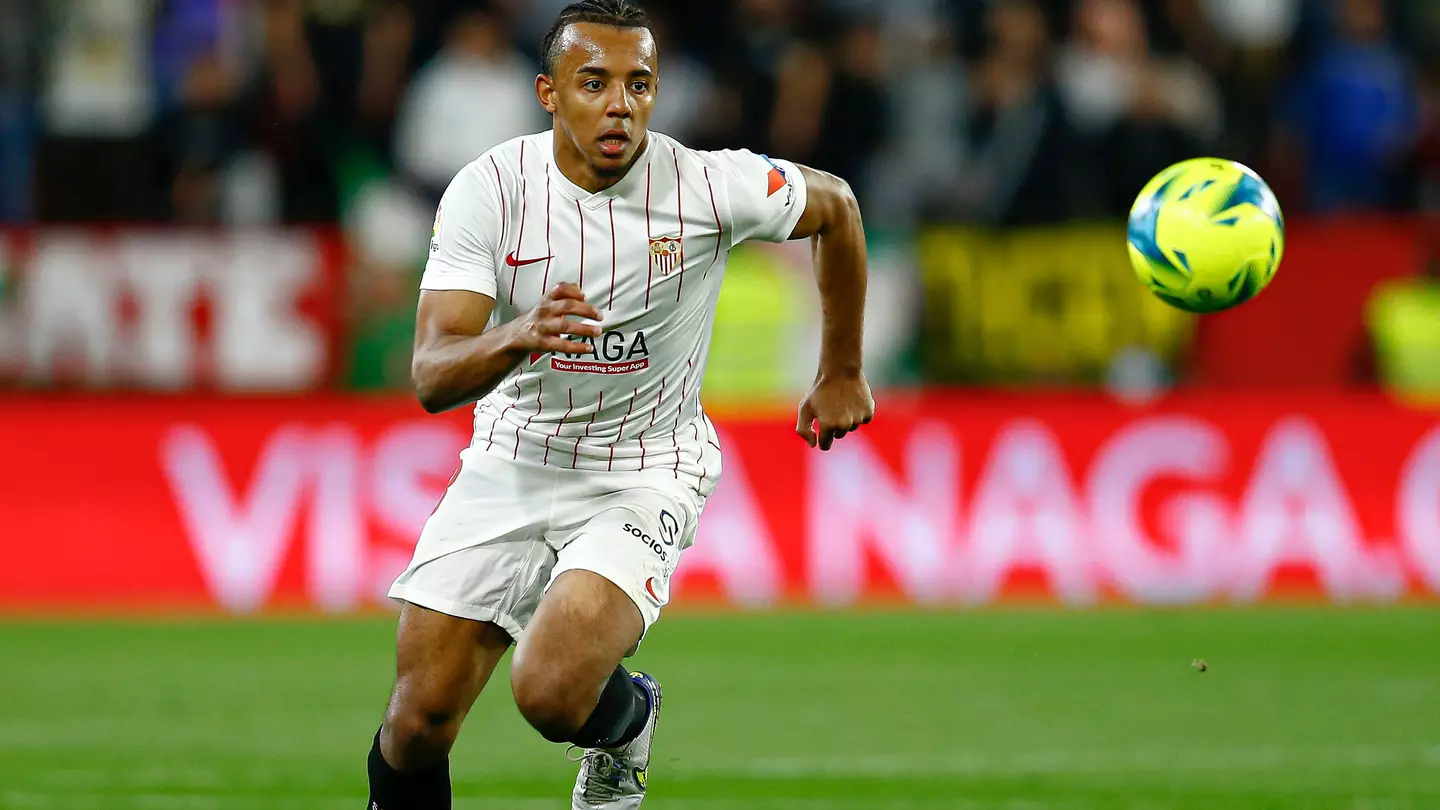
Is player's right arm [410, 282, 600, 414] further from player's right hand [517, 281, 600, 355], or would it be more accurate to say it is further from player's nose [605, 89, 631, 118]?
player's nose [605, 89, 631, 118]

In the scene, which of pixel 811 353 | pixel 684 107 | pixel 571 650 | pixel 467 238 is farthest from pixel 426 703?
pixel 684 107

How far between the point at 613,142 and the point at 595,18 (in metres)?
0.34

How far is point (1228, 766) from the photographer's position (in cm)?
757

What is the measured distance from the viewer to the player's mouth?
17.9 feet

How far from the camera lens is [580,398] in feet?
18.9

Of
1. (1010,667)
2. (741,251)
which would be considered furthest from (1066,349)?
(1010,667)

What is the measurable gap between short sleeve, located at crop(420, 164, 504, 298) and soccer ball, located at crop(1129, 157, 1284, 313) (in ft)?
6.64

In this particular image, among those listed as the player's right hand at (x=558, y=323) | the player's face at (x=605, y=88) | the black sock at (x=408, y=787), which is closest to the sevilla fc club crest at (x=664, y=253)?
the player's face at (x=605, y=88)

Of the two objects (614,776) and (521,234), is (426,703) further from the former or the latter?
(521,234)

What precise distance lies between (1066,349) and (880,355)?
1190 millimetres

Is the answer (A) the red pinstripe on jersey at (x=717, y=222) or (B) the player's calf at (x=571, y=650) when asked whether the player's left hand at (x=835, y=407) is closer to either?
(A) the red pinstripe on jersey at (x=717, y=222)

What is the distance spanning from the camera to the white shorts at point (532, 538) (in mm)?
5625

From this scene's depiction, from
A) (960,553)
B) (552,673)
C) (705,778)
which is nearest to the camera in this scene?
(552,673)

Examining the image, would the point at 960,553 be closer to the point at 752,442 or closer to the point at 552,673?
the point at 752,442
